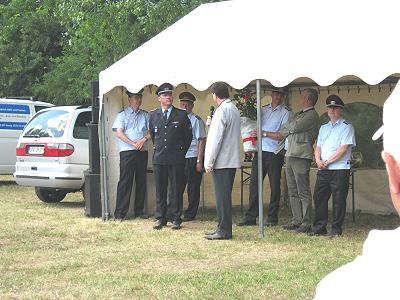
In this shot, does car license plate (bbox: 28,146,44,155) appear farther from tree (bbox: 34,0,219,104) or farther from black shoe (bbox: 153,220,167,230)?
tree (bbox: 34,0,219,104)

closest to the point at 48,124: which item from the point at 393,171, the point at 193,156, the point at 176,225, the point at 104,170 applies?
the point at 104,170

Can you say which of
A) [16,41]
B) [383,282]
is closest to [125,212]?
[383,282]

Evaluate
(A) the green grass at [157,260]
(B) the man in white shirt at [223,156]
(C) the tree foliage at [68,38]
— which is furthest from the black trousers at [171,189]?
(C) the tree foliage at [68,38]

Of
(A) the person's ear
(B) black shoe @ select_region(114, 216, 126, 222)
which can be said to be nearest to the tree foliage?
(B) black shoe @ select_region(114, 216, 126, 222)

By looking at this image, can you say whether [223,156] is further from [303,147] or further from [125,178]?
[125,178]

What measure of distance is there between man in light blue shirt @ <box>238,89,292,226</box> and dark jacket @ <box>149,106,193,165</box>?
3.46ft

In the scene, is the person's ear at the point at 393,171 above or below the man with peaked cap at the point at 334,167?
above

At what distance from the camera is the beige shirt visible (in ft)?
26.9

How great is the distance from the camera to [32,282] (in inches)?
241

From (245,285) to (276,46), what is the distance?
320 cm

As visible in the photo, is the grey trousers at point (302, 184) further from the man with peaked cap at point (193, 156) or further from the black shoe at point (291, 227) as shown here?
the man with peaked cap at point (193, 156)

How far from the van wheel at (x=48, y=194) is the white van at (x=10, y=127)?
3.57 metres

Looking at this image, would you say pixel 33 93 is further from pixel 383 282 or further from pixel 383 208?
pixel 383 282

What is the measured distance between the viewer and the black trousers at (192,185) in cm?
1048
